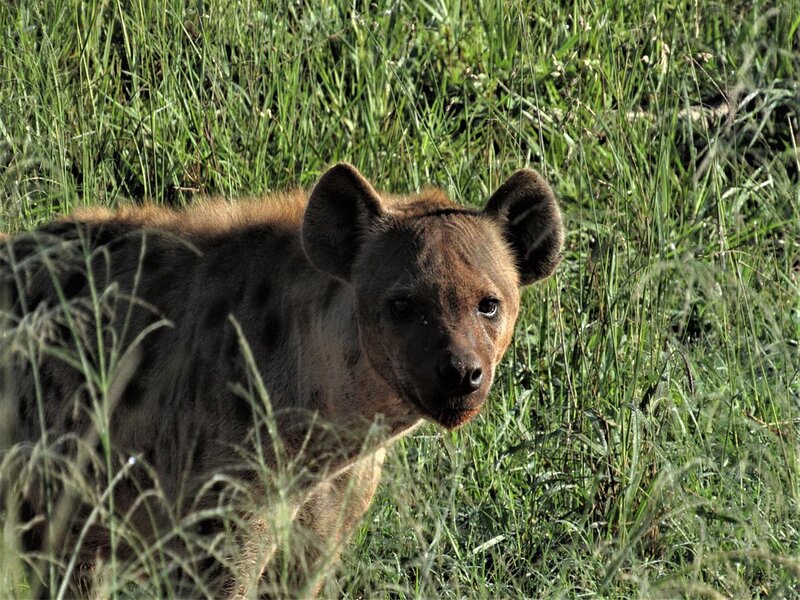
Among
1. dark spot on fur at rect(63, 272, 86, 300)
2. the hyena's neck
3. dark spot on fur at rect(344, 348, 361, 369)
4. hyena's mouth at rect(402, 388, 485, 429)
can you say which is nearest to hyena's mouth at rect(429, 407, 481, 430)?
hyena's mouth at rect(402, 388, 485, 429)

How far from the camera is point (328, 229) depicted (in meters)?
3.07

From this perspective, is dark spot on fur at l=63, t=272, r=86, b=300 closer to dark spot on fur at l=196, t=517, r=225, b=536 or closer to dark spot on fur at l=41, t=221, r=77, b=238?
dark spot on fur at l=41, t=221, r=77, b=238

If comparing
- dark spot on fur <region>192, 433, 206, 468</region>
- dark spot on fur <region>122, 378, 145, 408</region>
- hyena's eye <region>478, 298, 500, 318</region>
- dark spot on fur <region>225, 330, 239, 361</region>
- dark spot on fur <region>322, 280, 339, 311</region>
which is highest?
hyena's eye <region>478, 298, 500, 318</region>

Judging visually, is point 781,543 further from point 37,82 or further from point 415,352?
point 37,82

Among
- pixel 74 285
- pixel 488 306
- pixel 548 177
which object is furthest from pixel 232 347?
pixel 548 177

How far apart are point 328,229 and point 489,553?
1.02 m

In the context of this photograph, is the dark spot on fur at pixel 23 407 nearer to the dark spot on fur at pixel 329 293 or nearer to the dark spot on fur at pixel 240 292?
the dark spot on fur at pixel 240 292

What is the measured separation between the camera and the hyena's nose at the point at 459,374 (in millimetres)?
2711

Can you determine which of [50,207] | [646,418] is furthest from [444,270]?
[50,207]

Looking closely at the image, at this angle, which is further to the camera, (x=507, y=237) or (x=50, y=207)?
(x=50, y=207)

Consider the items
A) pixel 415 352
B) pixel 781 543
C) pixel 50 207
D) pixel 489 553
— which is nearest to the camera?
pixel 415 352

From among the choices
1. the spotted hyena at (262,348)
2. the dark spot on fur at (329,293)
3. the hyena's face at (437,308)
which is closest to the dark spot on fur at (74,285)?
the spotted hyena at (262,348)

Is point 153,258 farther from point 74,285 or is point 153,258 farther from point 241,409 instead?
point 241,409

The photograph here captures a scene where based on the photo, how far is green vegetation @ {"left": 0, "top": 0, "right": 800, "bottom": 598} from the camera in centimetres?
334
